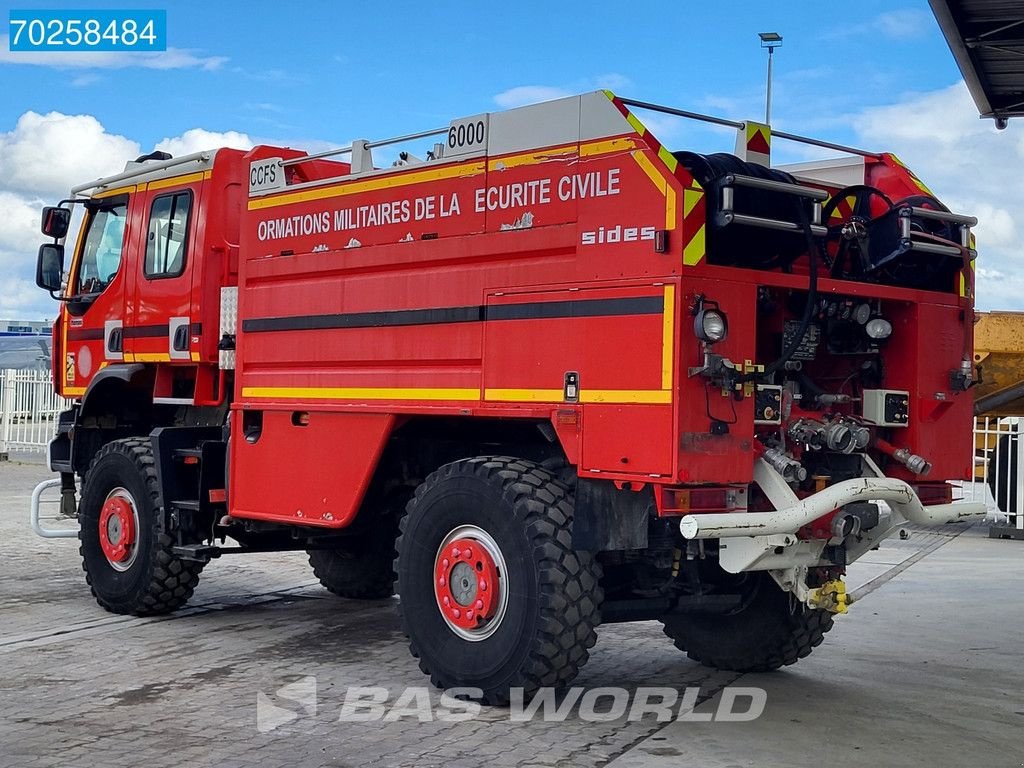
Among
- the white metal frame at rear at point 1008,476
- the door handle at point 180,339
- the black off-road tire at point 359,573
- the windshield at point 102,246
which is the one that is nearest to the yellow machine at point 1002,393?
the white metal frame at rear at point 1008,476

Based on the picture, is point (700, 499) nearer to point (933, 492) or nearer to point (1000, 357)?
point (933, 492)

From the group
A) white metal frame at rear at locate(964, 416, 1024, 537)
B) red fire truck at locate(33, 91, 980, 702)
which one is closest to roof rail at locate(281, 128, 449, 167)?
red fire truck at locate(33, 91, 980, 702)

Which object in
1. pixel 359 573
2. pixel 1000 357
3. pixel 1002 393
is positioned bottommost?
pixel 359 573

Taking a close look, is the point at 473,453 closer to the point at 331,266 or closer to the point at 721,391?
the point at 331,266

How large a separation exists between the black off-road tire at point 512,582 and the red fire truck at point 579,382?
0.05ft

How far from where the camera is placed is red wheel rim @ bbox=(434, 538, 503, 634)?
20.9 feet

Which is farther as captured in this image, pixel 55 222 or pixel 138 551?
pixel 55 222

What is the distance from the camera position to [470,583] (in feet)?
21.3

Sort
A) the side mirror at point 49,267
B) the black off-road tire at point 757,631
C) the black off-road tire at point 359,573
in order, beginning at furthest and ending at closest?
the side mirror at point 49,267 < the black off-road tire at point 359,573 < the black off-road tire at point 757,631

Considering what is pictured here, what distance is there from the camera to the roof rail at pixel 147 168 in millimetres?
9172

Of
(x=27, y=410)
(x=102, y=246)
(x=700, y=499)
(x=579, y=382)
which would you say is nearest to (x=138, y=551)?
(x=102, y=246)

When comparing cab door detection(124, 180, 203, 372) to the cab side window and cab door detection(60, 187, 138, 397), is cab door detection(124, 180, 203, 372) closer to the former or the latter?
the cab side window

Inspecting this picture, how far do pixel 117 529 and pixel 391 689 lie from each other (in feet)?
10.5

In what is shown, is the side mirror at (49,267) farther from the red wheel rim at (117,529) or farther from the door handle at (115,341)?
the red wheel rim at (117,529)
